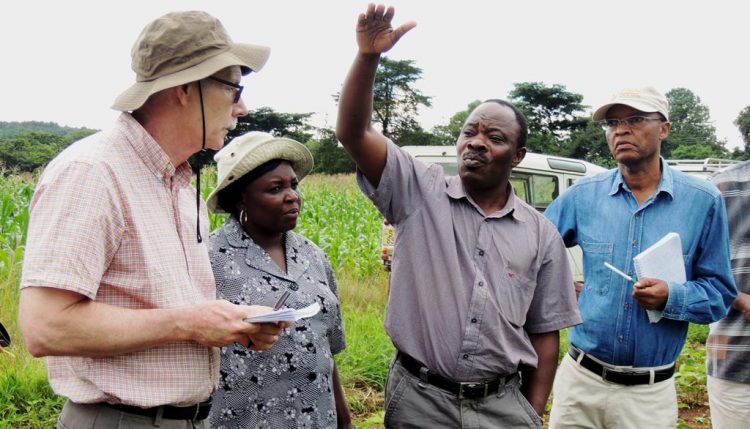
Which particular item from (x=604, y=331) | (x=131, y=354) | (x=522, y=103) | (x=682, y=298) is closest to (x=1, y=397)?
(x=131, y=354)

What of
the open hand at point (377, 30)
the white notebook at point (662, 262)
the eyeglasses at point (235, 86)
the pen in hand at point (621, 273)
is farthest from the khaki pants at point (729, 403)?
the eyeglasses at point (235, 86)

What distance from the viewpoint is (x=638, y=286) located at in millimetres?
2893

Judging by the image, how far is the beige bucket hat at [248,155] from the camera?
2607 millimetres

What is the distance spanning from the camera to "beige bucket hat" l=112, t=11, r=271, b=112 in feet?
6.00

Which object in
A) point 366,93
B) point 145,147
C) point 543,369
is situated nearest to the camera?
point 145,147

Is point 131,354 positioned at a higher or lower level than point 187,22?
lower

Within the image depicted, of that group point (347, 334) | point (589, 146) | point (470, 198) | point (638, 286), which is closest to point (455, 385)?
point (470, 198)

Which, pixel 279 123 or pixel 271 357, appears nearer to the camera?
pixel 271 357

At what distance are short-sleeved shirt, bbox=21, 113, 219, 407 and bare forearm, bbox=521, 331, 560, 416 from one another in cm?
136

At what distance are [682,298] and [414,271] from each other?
128cm

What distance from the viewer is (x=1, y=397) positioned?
383cm

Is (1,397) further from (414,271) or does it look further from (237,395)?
(414,271)

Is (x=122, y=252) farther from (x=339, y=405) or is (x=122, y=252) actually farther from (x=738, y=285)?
(x=738, y=285)

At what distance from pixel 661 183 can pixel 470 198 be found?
1.11 meters
